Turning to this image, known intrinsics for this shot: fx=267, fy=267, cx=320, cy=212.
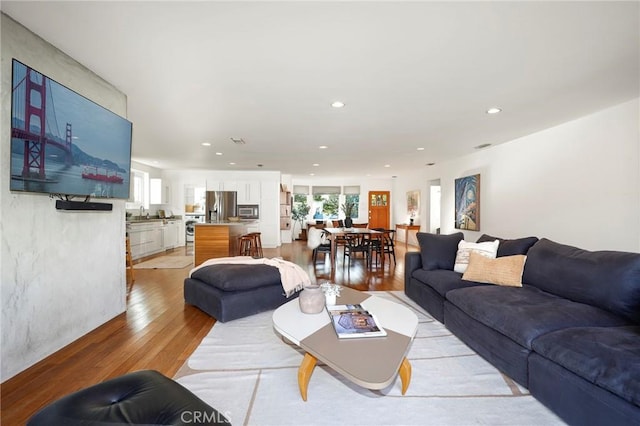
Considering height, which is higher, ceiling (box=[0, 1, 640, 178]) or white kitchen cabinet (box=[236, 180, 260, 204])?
ceiling (box=[0, 1, 640, 178])

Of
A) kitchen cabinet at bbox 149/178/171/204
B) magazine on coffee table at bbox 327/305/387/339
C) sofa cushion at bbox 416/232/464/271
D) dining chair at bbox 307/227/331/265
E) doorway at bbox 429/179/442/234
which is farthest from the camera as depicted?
doorway at bbox 429/179/442/234

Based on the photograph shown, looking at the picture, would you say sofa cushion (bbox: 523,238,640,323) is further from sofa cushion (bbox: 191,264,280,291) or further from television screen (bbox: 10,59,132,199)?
television screen (bbox: 10,59,132,199)

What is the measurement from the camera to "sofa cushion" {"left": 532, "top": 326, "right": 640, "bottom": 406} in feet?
4.19

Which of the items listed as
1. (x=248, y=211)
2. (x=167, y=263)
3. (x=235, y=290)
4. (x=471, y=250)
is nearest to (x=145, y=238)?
(x=167, y=263)

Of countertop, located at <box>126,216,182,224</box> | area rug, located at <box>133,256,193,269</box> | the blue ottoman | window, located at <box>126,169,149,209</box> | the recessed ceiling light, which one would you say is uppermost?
the recessed ceiling light

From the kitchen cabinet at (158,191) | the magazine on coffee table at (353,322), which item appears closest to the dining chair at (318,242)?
the magazine on coffee table at (353,322)

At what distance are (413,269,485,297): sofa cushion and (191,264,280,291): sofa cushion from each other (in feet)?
5.65

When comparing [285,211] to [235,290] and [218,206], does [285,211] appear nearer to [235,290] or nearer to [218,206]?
[218,206]

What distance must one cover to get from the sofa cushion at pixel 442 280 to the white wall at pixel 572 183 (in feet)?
6.69

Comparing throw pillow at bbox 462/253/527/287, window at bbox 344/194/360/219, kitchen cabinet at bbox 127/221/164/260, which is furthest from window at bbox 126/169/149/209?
throw pillow at bbox 462/253/527/287

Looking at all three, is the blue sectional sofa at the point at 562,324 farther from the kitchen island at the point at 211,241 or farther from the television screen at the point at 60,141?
the kitchen island at the point at 211,241

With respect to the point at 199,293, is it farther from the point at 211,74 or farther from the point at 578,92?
the point at 578,92

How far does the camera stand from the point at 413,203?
9109mm

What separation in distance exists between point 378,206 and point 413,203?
6.14ft
